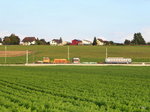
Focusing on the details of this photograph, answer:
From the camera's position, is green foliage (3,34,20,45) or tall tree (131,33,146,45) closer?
green foliage (3,34,20,45)

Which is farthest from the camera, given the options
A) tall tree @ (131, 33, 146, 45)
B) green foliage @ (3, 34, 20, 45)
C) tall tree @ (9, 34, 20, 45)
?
tall tree @ (131, 33, 146, 45)

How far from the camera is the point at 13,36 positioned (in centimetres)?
16362

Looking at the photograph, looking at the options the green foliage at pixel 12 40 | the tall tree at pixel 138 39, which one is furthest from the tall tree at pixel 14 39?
the tall tree at pixel 138 39

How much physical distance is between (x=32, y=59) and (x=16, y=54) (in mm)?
13879

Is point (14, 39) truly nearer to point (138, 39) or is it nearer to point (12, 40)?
point (12, 40)

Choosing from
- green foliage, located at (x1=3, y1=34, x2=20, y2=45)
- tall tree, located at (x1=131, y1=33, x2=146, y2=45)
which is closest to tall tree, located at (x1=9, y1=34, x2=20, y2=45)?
green foliage, located at (x1=3, y1=34, x2=20, y2=45)

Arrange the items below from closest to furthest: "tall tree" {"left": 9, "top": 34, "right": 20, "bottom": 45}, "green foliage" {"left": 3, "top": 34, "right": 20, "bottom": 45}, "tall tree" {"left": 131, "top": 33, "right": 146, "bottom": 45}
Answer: "green foliage" {"left": 3, "top": 34, "right": 20, "bottom": 45}, "tall tree" {"left": 9, "top": 34, "right": 20, "bottom": 45}, "tall tree" {"left": 131, "top": 33, "right": 146, "bottom": 45}

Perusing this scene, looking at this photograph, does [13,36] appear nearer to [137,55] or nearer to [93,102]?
[137,55]

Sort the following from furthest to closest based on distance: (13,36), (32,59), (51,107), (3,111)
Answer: (13,36), (32,59), (51,107), (3,111)

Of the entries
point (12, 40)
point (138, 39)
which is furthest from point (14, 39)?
point (138, 39)

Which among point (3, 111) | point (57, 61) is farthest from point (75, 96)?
point (57, 61)

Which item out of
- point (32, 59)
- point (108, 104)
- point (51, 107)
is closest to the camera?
point (51, 107)

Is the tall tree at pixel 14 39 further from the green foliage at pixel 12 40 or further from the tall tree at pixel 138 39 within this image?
the tall tree at pixel 138 39

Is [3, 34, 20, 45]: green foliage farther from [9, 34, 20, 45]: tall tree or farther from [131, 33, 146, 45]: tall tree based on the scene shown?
[131, 33, 146, 45]: tall tree
